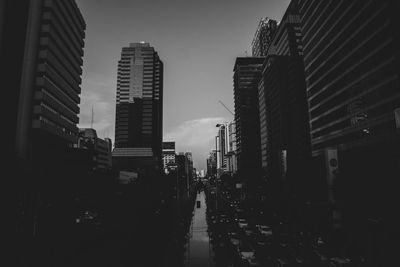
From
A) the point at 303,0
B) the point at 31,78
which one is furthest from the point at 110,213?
the point at 303,0

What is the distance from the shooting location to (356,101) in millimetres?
74938

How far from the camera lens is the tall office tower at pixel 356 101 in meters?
49.0

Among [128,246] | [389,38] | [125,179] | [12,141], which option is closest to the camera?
[128,246]

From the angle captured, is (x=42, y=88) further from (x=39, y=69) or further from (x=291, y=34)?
(x=291, y=34)

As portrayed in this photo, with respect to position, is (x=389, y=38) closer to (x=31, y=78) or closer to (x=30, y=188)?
(x=30, y=188)

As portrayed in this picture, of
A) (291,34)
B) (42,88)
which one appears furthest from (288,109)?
(42,88)

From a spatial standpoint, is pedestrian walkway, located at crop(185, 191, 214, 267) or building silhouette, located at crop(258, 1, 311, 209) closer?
pedestrian walkway, located at crop(185, 191, 214, 267)

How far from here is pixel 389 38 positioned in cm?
6231

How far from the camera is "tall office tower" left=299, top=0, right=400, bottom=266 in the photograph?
4903cm

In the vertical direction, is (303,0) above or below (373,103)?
above

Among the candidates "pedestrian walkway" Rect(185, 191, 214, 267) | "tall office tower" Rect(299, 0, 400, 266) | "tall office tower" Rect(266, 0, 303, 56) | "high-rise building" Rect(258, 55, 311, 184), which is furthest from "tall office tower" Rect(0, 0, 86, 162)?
"tall office tower" Rect(266, 0, 303, 56)

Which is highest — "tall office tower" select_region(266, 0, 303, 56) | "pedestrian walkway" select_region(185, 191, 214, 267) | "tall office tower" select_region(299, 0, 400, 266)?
"tall office tower" select_region(266, 0, 303, 56)

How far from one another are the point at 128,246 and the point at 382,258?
851 inches

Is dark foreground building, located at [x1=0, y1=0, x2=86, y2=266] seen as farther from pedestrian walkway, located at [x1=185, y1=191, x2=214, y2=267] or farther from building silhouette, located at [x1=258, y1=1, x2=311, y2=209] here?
building silhouette, located at [x1=258, y1=1, x2=311, y2=209]
